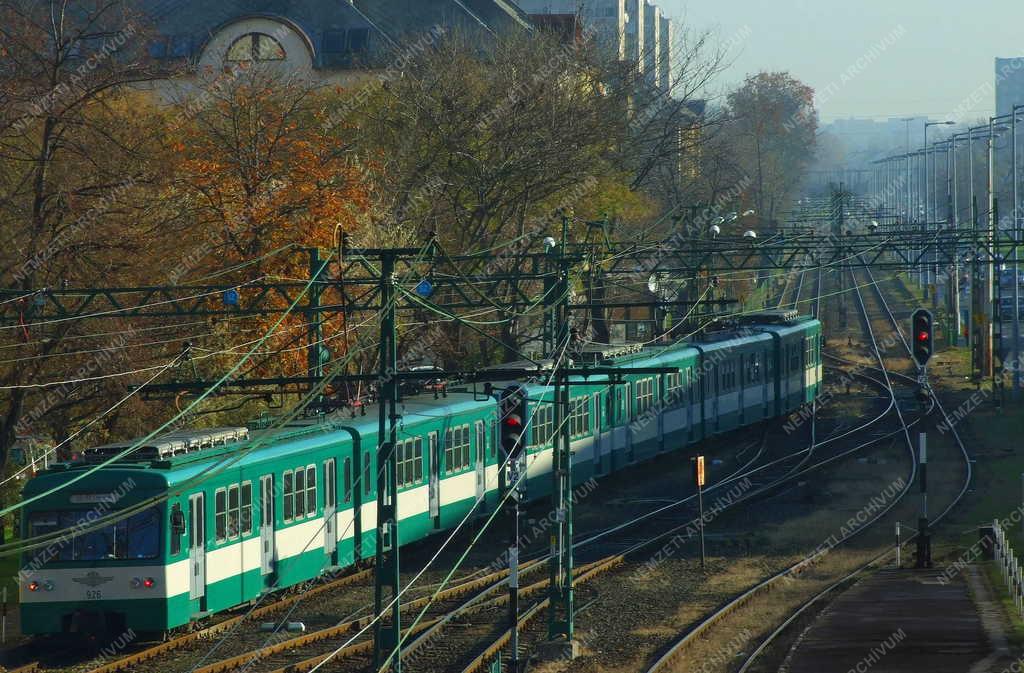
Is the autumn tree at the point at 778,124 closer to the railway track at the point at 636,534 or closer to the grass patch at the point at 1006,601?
the railway track at the point at 636,534

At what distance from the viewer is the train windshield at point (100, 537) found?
62.8 ft

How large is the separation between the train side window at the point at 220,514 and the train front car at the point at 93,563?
1.01 m

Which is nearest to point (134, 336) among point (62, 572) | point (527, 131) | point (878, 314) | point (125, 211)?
point (125, 211)

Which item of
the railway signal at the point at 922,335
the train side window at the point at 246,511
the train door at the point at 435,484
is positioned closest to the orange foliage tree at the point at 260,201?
the train door at the point at 435,484

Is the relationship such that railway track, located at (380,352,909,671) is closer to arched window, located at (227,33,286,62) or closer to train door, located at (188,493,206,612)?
train door, located at (188,493,206,612)

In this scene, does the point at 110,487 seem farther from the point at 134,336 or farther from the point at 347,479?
the point at 134,336

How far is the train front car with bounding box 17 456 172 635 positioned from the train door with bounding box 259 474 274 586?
→ 7.34 ft

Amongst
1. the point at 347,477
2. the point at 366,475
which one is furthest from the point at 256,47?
the point at 347,477

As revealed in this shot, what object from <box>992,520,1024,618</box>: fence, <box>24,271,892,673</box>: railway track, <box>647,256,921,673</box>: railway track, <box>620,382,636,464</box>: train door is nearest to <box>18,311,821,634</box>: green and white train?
<box>24,271,892,673</box>: railway track

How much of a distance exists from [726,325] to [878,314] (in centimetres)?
4207

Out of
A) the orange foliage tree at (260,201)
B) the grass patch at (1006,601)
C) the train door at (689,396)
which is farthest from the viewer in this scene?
the train door at (689,396)

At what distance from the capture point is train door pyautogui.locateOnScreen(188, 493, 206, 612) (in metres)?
19.7

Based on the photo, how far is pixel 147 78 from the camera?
28.5m

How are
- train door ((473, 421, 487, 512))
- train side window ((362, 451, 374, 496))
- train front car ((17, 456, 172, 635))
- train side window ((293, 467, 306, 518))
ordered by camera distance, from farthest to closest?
train door ((473, 421, 487, 512)) → train side window ((362, 451, 374, 496)) → train side window ((293, 467, 306, 518)) → train front car ((17, 456, 172, 635))
